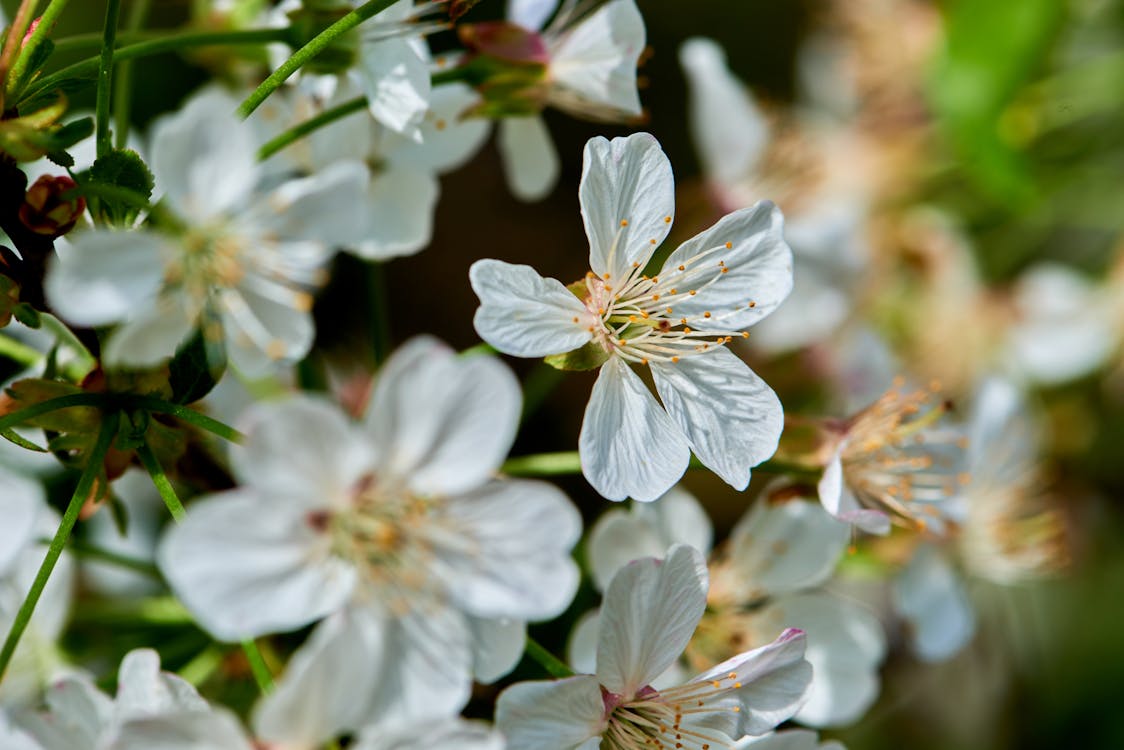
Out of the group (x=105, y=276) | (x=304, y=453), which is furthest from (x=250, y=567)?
(x=105, y=276)

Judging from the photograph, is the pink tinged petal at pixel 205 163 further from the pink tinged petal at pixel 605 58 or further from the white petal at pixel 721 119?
the white petal at pixel 721 119

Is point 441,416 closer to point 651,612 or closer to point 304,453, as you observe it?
point 304,453

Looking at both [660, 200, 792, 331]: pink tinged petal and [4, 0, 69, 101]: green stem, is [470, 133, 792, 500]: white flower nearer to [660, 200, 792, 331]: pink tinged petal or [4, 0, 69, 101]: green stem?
[660, 200, 792, 331]: pink tinged petal

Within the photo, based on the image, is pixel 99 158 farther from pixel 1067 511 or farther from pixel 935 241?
pixel 1067 511

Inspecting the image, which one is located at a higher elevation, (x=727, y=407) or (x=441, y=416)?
(x=441, y=416)

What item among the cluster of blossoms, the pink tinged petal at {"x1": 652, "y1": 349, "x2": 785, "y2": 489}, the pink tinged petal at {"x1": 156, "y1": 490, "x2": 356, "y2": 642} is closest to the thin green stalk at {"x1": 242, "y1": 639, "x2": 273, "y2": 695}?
the cluster of blossoms

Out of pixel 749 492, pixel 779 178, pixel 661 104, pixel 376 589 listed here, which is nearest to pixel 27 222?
pixel 376 589
